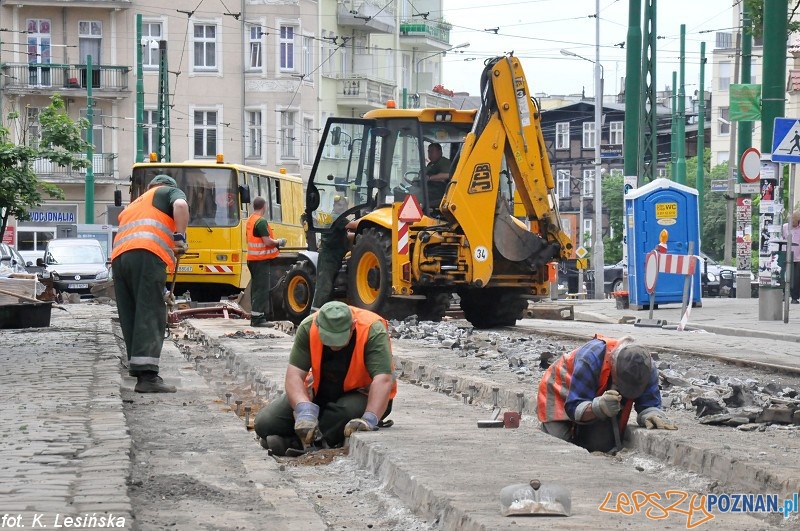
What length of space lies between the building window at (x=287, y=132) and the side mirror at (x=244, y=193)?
27.5 m

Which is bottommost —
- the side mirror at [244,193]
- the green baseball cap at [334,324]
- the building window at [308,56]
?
the green baseball cap at [334,324]

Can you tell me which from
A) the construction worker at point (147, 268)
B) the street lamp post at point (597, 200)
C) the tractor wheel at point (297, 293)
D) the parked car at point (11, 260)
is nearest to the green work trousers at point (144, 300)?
the construction worker at point (147, 268)

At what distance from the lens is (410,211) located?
18625 mm

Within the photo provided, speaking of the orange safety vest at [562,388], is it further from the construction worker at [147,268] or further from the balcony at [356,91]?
the balcony at [356,91]

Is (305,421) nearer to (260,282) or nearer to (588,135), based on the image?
(260,282)

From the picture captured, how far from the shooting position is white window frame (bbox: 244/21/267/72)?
188 feet

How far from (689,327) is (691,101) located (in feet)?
255

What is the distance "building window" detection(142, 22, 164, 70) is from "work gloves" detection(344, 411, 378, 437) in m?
50.0

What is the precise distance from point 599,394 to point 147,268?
373 centimetres

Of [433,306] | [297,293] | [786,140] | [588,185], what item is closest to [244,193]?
[297,293]

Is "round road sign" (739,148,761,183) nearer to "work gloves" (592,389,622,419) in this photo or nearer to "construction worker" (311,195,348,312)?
"construction worker" (311,195,348,312)

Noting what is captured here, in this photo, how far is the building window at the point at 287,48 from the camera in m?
57.3

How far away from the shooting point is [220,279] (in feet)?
94.9

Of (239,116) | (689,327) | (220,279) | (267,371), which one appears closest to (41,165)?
(239,116)
